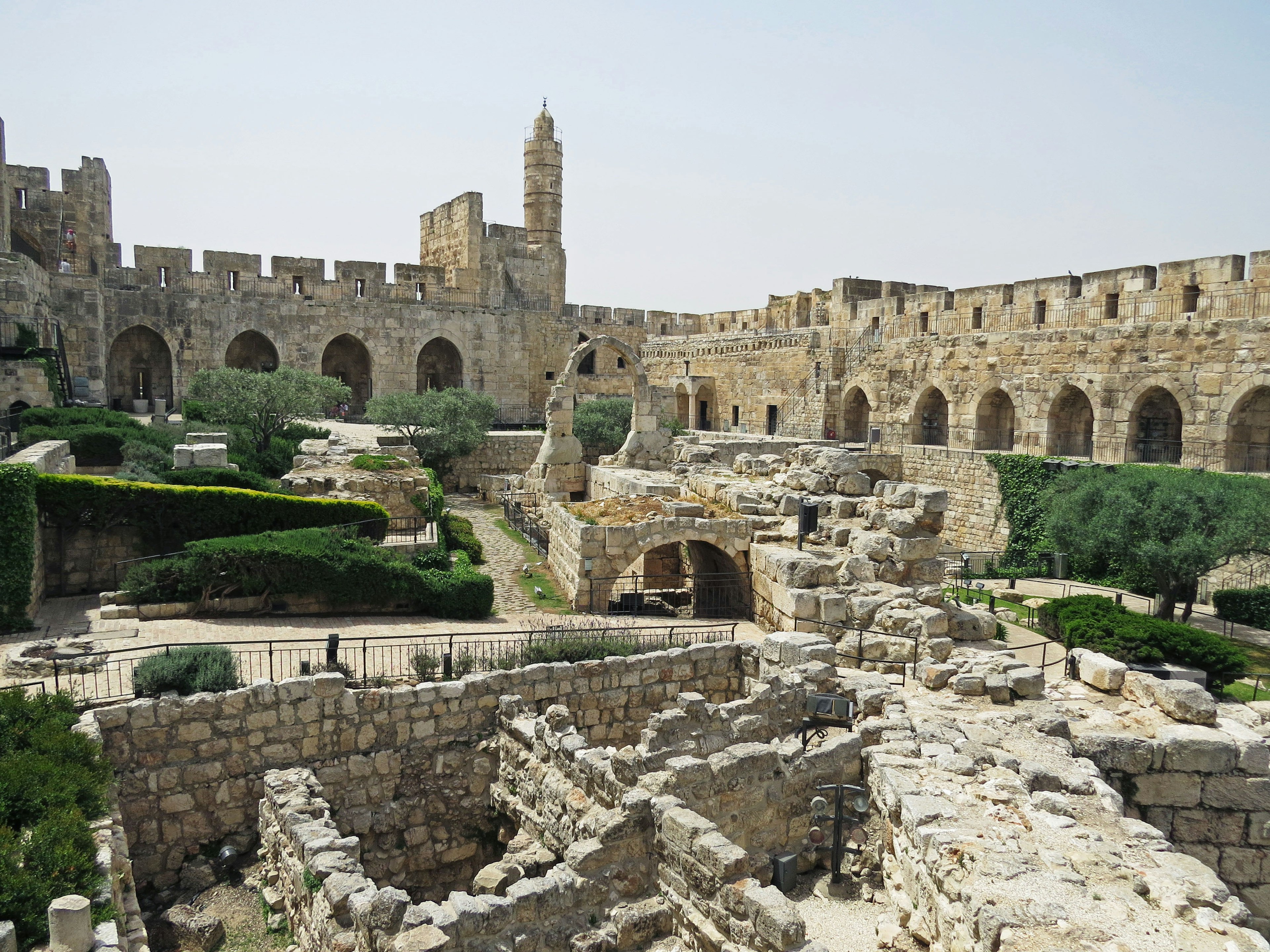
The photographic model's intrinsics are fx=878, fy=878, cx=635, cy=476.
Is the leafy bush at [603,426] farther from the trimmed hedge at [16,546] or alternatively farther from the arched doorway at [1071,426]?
the trimmed hedge at [16,546]

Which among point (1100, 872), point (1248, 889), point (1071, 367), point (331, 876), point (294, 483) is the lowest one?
point (1248, 889)

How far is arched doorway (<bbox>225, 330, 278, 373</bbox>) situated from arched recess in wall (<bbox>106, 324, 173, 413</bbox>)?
2.10 meters

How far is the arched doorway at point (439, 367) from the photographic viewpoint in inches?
→ 1382

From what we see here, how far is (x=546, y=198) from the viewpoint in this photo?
116 feet

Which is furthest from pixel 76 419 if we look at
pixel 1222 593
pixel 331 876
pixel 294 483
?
pixel 1222 593

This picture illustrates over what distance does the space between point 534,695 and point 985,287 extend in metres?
21.8

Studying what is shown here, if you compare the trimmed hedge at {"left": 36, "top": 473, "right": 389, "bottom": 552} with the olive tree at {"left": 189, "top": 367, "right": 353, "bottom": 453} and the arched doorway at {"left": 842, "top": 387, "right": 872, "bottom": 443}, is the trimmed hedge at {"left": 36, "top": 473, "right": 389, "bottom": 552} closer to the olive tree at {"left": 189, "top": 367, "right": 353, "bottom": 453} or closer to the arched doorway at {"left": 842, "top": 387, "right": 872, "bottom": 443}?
the olive tree at {"left": 189, "top": 367, "right": 353, "bottom": 453}

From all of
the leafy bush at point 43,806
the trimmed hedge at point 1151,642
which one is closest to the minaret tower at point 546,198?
the trimmed hedge at point 1151,642

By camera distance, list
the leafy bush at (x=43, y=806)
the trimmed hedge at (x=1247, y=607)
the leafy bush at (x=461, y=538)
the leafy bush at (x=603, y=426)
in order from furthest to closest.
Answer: the leafy bush at (x=603, y=426) → the leafy bush at (x=461, y=538) → the trimmed hedge at (x=1247, y=607) → the leafy bush at (x=43, y=806)

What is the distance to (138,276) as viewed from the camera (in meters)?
28.8

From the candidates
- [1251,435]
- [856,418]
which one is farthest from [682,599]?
[856,418]

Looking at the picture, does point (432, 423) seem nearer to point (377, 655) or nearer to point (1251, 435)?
point (377, 655)

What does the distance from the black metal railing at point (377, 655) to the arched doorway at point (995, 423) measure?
17.1m

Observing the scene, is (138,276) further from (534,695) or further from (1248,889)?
(1248,889)
